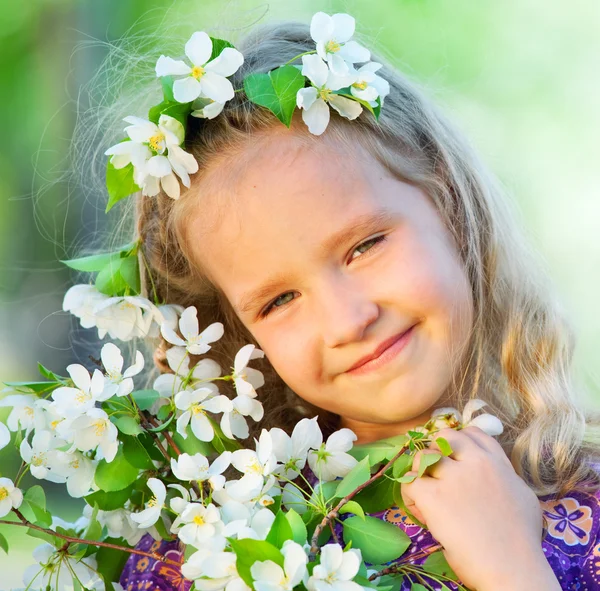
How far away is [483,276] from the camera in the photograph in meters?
1.61

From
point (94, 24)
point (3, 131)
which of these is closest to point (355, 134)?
point (94, 24)

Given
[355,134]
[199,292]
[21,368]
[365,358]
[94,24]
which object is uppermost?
[355,134]

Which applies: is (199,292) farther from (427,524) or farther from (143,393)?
(427,524)

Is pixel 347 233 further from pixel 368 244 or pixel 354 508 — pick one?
pixel 354 508

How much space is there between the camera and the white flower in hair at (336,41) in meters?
1.42

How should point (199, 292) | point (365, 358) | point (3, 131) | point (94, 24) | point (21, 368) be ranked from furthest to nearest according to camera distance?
point (3, 131) < point (94, 24) < point (21, 368) < point (199, 292) < point (365, 358)

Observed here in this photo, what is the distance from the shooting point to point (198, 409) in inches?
55.1

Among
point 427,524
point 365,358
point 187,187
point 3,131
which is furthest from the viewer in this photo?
point 3,131

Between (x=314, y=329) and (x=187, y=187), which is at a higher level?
(x=187, y=187)

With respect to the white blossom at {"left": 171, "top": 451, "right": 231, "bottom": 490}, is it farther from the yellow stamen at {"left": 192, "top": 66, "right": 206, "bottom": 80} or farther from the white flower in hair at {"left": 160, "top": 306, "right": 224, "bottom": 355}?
the yellow stamen at {"left": 192, "top": 66, "right": 206, "bottom": 80}

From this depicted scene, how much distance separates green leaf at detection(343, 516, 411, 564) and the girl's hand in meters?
0.06

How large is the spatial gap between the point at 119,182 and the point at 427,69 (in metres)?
2.59

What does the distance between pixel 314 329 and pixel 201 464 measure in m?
0.29

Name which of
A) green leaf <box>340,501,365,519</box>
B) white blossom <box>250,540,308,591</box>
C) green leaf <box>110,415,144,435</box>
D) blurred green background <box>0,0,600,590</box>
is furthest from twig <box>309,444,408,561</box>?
blurred green background <box>0,0,600,590</box>
